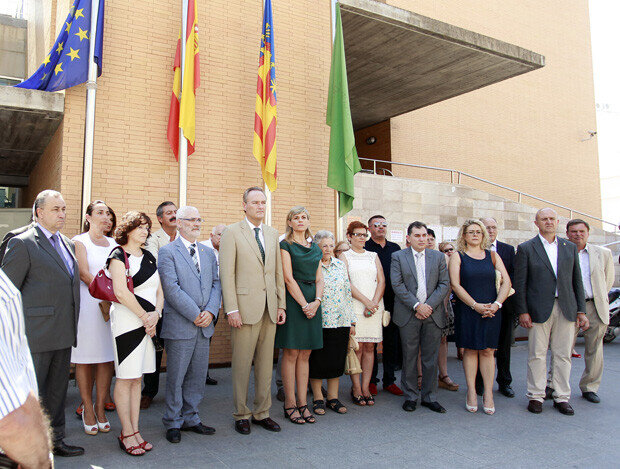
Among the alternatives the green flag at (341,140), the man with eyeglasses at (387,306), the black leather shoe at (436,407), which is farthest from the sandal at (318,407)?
the green flag at (341,140)

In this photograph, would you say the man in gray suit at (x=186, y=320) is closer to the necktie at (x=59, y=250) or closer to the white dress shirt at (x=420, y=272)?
the necktie at (x=59, y=250)

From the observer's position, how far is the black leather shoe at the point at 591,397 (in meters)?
5.39

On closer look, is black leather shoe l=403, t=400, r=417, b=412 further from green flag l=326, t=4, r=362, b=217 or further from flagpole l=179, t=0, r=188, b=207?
flagpole l=179, t=0, r=188, b=207

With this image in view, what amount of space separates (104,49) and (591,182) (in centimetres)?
1868

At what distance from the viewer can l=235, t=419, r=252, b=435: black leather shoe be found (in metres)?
4.21

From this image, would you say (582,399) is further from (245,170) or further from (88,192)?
(88,192)

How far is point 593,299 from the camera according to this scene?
18.5ft

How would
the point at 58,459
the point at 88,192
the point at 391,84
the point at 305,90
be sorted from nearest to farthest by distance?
the point at 58,459 → the point at 88,192 → the point at 305,90 → the point at 391,84

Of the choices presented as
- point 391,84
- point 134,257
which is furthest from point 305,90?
point 134,257

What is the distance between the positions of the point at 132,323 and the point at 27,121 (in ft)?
15.0

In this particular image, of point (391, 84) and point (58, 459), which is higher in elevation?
point (391, 84)

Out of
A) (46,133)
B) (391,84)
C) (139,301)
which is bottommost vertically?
(139,301)

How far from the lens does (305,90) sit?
322 inches

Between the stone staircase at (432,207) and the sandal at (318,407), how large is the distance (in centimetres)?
430
